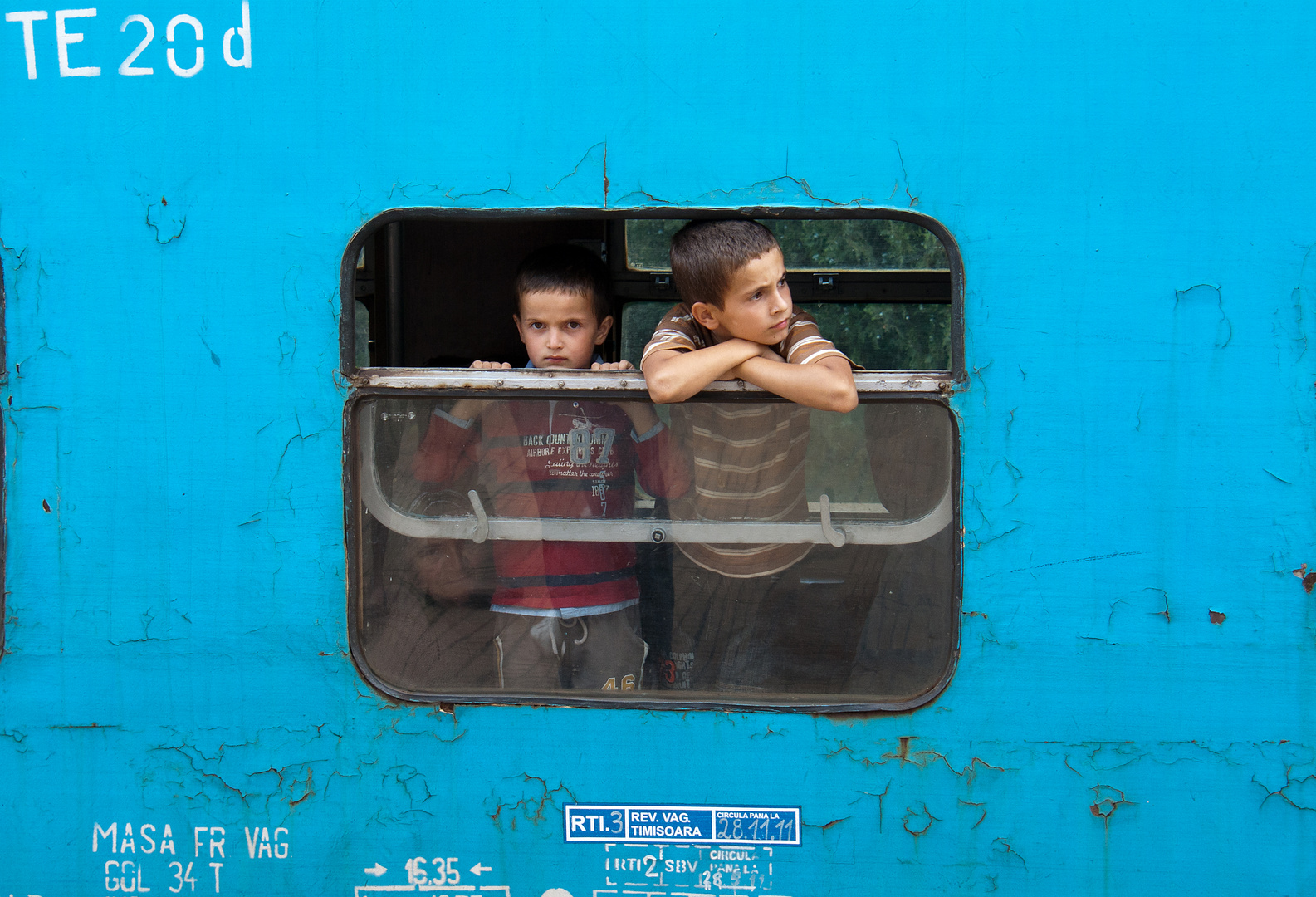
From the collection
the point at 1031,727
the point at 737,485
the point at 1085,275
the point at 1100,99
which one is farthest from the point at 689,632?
A: the point at 1100,99

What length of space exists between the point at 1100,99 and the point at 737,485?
0.84 meters

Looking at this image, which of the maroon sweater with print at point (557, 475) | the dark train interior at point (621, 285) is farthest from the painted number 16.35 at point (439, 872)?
the dark train interior at point (621, 285)

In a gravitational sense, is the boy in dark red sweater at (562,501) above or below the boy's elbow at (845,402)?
below

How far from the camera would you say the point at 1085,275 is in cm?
141

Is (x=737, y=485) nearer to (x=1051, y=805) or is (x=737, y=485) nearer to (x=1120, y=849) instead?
(x=1051, y=805)

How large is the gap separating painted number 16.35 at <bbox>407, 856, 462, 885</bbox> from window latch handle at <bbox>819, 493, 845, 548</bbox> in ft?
2.82

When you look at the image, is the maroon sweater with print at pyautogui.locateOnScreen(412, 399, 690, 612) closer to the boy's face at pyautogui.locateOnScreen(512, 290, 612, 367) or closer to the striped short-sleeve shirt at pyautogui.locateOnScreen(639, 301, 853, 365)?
the striped short-sleeve shirt at pyautogui.locateOnScreen(639, 301, 853, 365)

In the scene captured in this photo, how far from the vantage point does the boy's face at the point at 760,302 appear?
4.84 feet

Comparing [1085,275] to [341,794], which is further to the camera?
[341,794]

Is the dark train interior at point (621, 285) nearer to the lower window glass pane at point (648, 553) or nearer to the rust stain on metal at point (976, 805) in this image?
the lower window glass pane at point (648, 553)

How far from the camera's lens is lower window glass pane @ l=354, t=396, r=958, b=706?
1.51 metres

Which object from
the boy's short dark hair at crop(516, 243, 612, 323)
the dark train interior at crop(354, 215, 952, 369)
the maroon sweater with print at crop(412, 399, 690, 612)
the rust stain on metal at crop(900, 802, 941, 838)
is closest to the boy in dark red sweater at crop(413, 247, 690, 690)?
the maroon sweater with print at crop(412, 399, 690, 612)

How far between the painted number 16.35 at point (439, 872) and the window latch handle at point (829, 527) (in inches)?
33.9

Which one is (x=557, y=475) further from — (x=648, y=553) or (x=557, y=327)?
(x=557, y=327)
